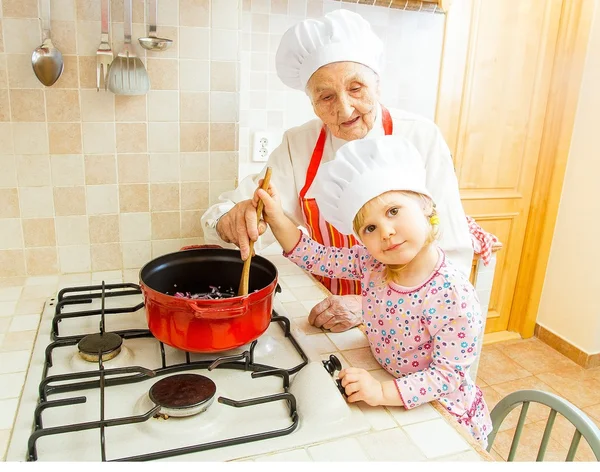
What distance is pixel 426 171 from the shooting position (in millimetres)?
1238

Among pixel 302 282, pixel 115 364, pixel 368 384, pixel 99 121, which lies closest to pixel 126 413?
pixel 115 364

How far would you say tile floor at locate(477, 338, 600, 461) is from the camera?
6.73 feet

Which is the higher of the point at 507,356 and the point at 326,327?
the point at 326,327

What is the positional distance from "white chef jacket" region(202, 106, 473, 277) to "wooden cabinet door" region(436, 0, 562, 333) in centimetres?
100

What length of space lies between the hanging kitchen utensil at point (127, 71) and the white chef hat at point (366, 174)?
0.64 m

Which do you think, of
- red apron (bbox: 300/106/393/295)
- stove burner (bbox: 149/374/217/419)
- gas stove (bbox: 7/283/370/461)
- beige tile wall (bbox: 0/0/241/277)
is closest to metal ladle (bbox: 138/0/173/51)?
beige tile wall (bbox: 0/0/241/277)

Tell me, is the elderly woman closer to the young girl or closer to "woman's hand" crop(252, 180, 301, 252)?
"woman's hand" crop(252, 180, 301, 252)

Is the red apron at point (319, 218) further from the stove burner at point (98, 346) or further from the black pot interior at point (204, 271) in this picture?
the stove burner at point (98, 346)

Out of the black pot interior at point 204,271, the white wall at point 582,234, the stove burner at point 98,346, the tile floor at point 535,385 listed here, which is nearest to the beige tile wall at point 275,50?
the black pot interior at point 204,271

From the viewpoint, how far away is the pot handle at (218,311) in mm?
870

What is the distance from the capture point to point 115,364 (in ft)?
3.15

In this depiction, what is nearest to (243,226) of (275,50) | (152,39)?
(152,39)

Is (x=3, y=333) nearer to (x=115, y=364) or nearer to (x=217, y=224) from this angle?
(x=115, y=364)

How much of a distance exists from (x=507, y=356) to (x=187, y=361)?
2252mm
